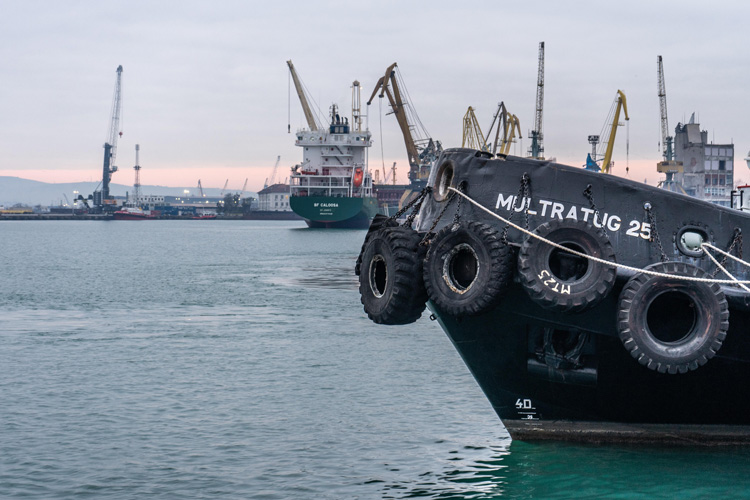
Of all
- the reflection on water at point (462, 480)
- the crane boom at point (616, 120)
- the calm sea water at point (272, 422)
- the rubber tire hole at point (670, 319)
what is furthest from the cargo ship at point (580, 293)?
the crane boom at point (616, 120)

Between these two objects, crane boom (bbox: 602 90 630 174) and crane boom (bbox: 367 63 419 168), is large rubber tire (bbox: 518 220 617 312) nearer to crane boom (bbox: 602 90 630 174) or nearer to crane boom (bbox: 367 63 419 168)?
crane boom (bbox: 602 90 630 174)

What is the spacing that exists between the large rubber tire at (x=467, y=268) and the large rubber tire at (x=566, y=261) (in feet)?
1.01

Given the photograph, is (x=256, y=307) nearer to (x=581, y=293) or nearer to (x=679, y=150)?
(x=581, y=293)

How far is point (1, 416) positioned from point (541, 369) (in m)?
10.5

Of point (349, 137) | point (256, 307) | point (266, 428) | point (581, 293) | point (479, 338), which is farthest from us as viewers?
point (349, 137)

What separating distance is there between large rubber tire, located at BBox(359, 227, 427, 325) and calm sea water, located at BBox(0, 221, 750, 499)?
249 cm

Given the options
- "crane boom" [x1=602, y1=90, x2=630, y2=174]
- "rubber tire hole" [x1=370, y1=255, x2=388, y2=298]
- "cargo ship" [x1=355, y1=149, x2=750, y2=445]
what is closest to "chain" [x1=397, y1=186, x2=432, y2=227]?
"cargo ship" [x1=355, y1=149, x2=750, y2=445]

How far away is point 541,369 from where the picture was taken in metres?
11.2

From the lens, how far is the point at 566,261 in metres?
10.2

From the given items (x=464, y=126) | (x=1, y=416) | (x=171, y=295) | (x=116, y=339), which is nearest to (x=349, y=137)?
(x=464, y=126)

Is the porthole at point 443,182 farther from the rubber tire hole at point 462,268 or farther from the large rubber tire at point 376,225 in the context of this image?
the rubber tire hole at point 462,268

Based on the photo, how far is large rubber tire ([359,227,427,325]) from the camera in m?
10.9

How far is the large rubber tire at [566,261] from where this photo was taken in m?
9.73

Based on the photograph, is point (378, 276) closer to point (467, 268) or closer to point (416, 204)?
point (416, 204)
